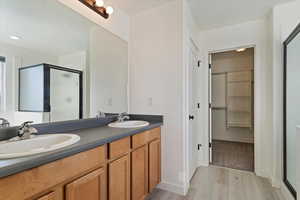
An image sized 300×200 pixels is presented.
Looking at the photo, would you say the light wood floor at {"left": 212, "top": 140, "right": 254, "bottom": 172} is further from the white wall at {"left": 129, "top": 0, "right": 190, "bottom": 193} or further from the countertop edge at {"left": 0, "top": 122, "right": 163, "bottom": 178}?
the countertop edge at {"left": 0, "top": 122, "right": 163, "bottom": 178}

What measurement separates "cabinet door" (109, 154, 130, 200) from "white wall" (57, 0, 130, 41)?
1.49m

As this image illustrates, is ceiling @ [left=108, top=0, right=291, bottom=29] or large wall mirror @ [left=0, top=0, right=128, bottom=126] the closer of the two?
large wall mirror @ [left=0, top=0, right=128, bottom=126]

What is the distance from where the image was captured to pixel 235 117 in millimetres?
4109

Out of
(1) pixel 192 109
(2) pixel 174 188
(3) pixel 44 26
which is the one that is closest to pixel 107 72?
(3) pixel 44 26

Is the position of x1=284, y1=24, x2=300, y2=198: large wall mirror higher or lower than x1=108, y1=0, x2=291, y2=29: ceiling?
lower

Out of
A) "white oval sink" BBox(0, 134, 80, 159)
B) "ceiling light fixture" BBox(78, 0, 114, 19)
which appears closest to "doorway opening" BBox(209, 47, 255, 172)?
"ceiling light fixture" BBox(78, 0, 114, 19)

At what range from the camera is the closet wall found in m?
3.94

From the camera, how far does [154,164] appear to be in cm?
182

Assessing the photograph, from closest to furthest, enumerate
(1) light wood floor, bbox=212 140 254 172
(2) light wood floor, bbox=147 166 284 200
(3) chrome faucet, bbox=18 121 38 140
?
(3) chrome faucet, bbox=18 121 38 140, (2) light wood floor, bbox=147 166 284 200, (1) light wood floor, bbox=212 140 254 172

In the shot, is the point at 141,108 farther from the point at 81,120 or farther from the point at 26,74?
the point at 26,74

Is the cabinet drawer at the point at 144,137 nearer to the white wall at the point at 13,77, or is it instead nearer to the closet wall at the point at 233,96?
the white wall at the point at 13,77

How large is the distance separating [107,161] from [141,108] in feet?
3.58

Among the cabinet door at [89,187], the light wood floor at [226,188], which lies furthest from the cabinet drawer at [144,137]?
Result: the light wood floor at [226,188]

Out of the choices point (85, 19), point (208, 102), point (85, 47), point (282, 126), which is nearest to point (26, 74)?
point (85, 47)
